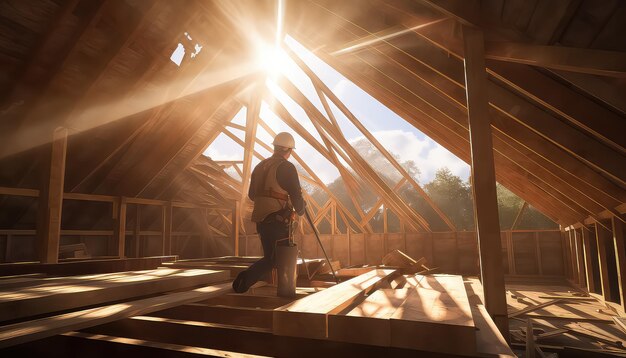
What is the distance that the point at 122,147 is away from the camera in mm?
8867

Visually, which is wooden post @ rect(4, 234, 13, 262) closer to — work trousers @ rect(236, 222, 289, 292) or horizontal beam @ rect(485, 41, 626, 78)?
work trousers @ rect(236, 222, 289, 292)

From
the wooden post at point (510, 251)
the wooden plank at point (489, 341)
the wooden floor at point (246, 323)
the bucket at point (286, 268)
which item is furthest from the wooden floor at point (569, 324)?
the wooden post at point (510, 251)

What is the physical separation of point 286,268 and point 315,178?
9835 mm

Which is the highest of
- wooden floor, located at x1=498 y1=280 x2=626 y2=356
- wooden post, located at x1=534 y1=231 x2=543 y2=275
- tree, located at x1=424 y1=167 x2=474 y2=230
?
tree, located at x1=424 y1=167 x2=474 y2=230

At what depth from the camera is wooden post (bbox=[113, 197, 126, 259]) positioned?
992cm

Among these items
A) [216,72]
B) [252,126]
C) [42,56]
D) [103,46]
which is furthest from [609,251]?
[42,56]

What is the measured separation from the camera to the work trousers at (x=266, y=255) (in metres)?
3.32

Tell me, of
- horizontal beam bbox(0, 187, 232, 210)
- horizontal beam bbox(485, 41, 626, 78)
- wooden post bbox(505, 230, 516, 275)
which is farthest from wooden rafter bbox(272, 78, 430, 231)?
horizontal beam bbox(0, 187, 232, 210)

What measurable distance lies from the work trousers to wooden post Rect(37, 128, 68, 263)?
483 centimetres

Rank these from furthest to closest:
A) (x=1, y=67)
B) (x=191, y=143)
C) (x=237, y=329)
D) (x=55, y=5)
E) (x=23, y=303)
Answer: (x=191, y=143) → (x=1, y=67) → (x=55, y=5) → (x=237, y=329) → (x=23, y=303)

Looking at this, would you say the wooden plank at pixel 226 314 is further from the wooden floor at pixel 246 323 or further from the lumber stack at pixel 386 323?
the lumber stack at pixel 386 323

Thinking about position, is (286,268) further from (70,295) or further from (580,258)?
(580,258)

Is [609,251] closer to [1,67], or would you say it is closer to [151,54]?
[151,54]

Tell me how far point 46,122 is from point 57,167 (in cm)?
145
